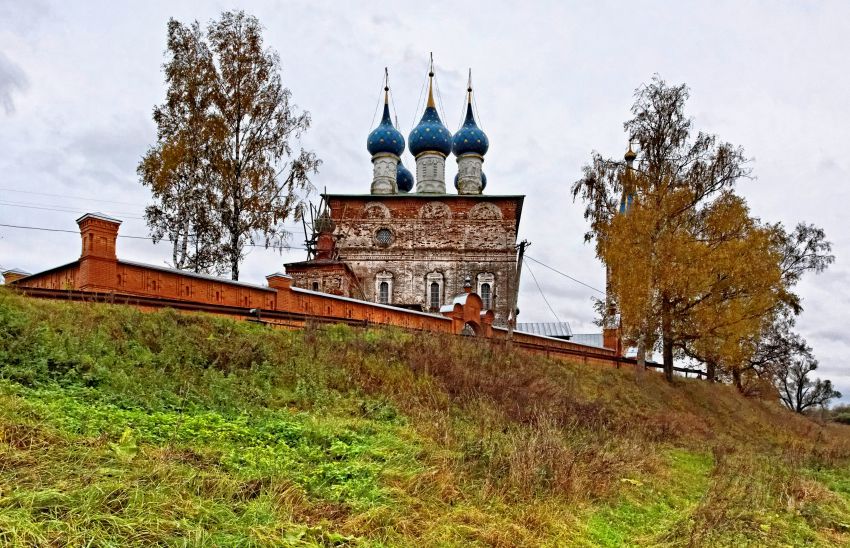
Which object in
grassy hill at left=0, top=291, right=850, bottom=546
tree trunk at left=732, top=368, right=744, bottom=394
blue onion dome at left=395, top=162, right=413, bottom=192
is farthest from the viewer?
blue onion dome at left=395, top=162, right=413, bottom=192

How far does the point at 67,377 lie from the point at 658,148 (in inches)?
673

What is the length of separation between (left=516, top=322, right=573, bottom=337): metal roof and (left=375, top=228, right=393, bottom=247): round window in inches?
386

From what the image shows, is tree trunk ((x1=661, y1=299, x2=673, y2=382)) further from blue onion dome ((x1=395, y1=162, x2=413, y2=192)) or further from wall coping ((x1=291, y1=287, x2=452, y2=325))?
blue onion dome ((x1=395, y1=162, x2=413, y2=192))

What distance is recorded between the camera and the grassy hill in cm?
370

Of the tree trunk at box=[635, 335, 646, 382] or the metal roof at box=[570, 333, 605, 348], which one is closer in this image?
the tree trunk at box=[635, 335, 646, 382]

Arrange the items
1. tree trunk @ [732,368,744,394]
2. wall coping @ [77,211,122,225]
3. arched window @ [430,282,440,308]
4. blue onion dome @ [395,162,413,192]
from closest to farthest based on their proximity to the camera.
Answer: wall coping @ [77,211,122,225] → tree trunk @ [732,368,744,394] → arched window @ [430,282,440,308] → blue onion dome @ [395,162,413,192]

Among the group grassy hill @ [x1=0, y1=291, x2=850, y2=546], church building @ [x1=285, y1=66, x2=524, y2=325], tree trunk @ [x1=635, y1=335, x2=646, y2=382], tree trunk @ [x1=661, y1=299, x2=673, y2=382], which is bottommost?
grassy hill @ [x1=0, y1=291, x2=850, y2=546]

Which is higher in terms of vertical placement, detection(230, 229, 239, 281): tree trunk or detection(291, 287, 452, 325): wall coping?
detection(230, 229, 239, 281): tree trunk

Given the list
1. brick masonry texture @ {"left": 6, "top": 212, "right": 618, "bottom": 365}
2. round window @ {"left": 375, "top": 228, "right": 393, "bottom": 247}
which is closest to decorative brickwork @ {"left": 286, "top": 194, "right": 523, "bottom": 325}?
round window @ {"left": 375, "top": 228, "right": 393, "bottom": 247}

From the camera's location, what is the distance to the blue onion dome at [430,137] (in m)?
35.7

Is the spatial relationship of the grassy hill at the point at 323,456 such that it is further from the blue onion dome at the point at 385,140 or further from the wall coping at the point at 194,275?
the blue onion dome at the point at 385,140

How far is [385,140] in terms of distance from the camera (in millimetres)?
35562

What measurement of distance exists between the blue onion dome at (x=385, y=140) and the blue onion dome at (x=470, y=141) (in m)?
3.57

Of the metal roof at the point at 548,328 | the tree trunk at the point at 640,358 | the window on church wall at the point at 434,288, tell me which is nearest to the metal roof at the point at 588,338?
the metal roof at the point at 548,328
